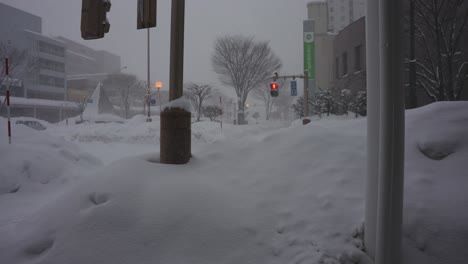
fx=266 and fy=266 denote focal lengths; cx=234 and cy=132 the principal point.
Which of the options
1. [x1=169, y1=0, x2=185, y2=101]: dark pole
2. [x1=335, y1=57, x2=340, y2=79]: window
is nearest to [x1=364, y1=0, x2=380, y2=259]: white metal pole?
[x1=169, y1=0, x2=185, y2=101]: dark pole

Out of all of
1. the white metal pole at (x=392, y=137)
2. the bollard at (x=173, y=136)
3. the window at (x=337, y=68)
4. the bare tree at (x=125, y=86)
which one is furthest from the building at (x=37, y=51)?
the white metal pole at (x=392, y=137)

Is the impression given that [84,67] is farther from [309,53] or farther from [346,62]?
[346,62]

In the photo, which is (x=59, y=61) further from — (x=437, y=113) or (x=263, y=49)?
(x=437, y=113)

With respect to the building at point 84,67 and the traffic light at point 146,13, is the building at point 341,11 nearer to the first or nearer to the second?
the building at point 84,67

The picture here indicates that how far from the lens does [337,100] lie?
19.9 metres

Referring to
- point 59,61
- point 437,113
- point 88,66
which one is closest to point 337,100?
point 437,113

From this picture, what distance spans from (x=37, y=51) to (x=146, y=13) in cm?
6149

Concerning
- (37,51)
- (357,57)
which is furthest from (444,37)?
(37,51)

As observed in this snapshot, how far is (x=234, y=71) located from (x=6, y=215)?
27.7m

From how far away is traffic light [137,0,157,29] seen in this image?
3.48 meters

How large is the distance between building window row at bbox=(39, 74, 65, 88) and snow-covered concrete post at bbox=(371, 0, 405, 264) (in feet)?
203

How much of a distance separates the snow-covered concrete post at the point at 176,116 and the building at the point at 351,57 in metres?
18.6

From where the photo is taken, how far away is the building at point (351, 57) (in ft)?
68.9

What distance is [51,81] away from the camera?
5294cm
